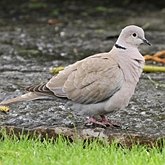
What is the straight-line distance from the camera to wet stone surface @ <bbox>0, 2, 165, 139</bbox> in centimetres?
541

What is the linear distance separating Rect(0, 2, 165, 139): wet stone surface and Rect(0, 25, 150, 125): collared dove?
0.17m

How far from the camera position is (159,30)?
A: 955 cm

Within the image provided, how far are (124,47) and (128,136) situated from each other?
0.74 metres

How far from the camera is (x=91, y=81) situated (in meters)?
5.13

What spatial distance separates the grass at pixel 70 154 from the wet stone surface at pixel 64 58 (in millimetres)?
386

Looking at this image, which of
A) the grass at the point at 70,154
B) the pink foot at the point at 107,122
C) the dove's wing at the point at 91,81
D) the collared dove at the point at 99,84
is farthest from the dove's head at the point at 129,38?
the grass at the point at 70,154

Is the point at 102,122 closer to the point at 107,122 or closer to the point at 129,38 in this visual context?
the point at 107,122

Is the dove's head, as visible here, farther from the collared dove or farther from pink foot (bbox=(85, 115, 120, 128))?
pink foot (bbox=(85, 115, 120, 128))

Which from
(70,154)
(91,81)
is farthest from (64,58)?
(70,154)

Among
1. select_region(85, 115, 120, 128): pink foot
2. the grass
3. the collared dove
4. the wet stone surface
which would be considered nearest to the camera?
the grass

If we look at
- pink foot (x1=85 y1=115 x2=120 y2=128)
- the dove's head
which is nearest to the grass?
pink foot (x1=85 y1=115 x2=120 y2=128)

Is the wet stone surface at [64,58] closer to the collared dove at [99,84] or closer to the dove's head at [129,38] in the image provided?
the collared dove at [99,84]

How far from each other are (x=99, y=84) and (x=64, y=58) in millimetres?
2828

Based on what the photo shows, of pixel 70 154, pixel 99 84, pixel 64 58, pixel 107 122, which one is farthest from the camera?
pixel 64 58
